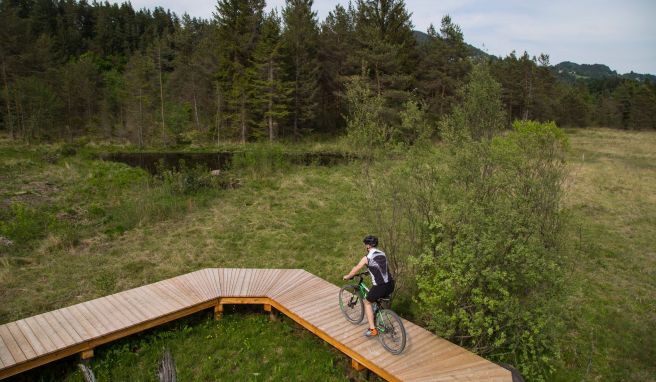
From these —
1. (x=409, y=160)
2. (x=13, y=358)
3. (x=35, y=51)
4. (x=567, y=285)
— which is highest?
(x=35, y=51)

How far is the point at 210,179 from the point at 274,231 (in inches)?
264

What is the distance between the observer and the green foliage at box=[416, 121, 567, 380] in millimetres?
6062

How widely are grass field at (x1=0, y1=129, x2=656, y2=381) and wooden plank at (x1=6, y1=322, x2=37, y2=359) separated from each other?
50 centimetres

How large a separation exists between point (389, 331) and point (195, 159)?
90.4ft

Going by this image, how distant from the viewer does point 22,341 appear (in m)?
6.36

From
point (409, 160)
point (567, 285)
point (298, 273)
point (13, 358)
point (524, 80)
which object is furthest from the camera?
point (524, 80)

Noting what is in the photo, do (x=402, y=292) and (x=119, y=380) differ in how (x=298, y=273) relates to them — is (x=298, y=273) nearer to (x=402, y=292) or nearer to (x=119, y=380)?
(x=402, y=292)

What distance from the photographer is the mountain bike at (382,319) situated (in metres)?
6.14

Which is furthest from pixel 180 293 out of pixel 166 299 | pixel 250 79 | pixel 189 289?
pixel 250 79

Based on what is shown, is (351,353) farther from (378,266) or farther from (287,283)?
(287,283)

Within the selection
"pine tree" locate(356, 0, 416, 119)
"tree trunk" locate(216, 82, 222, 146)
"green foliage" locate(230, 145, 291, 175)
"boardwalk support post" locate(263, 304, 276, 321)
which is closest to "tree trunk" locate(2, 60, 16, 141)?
"tree trunk" locate(216, 82, 222, 146)

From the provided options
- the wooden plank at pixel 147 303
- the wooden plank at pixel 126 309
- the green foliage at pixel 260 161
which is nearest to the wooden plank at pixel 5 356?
the wooden plank at pixel 126 309

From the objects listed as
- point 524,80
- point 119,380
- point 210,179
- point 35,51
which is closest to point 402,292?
point 119,380

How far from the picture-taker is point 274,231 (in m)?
13.4
